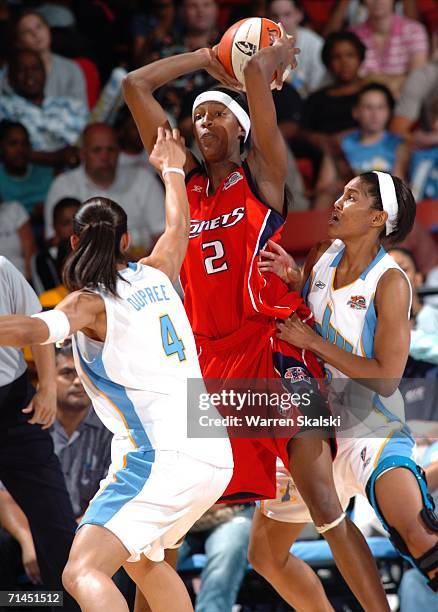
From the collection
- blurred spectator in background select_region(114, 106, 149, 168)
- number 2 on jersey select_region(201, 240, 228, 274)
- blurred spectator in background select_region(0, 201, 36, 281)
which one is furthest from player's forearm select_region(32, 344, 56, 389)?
blurred spectator in background select_region(114, 106, 149, 168)

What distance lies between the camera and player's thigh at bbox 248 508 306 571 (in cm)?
453

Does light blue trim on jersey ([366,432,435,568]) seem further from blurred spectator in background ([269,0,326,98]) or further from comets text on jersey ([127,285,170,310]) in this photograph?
blurred spectator in background ([269,0,326,98])

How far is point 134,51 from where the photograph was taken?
8781 millimetres

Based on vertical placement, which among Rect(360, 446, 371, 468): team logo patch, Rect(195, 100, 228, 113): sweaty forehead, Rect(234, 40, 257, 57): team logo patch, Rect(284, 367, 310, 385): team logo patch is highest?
Rect(234, 40, 257, 57): team logo patch

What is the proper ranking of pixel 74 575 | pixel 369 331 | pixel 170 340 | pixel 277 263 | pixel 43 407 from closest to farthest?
pixel 74 575
pixel 170 340
pixel 369 331
pixel 277 263
pixel 43 407

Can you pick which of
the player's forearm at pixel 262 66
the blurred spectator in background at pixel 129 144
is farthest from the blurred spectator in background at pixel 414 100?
the player's forearm at pixel 262 66

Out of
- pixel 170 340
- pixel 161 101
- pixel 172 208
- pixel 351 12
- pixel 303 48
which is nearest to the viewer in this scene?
pixel 170 340

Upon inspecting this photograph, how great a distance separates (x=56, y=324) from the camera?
11.7 feet

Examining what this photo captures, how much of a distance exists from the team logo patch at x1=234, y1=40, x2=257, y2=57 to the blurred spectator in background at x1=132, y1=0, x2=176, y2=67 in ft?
13.5

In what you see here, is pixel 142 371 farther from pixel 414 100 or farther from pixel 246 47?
pixel 414 100

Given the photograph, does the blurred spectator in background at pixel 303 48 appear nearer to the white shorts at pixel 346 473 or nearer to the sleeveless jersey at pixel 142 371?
the white shorts at pixel 346 473

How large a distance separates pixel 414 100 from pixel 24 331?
598 cm

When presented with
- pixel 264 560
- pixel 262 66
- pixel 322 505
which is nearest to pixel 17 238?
pixel 262 66

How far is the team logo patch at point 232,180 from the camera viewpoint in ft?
14.9
